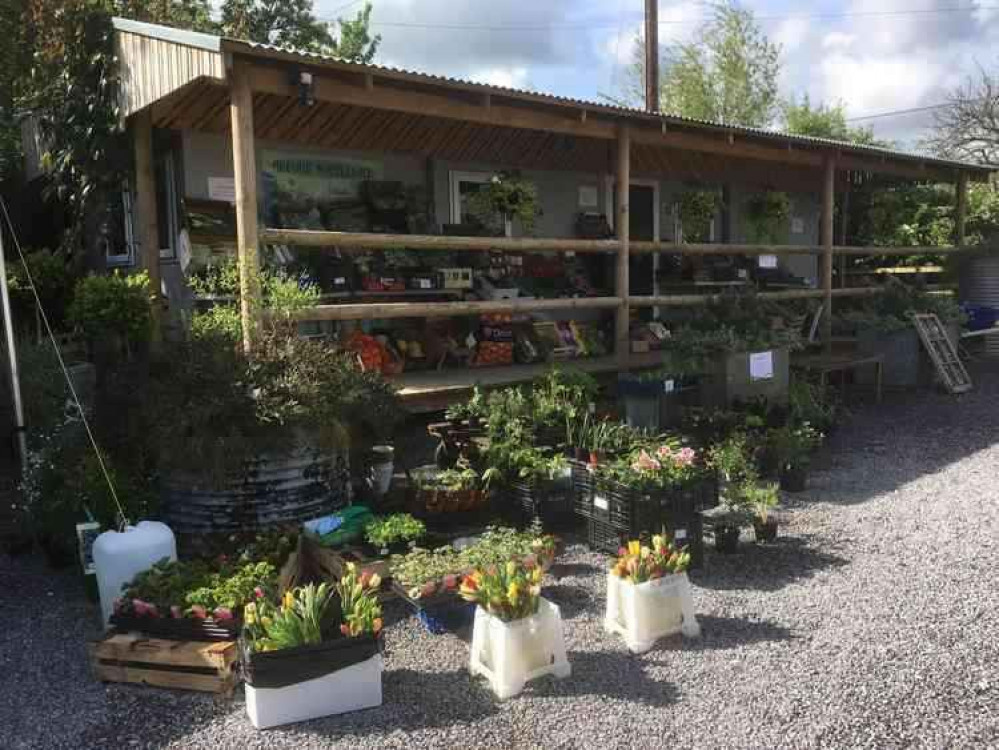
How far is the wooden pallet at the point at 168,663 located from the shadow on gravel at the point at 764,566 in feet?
7.81

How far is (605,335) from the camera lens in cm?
1090

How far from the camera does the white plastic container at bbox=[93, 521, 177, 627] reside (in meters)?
4.10

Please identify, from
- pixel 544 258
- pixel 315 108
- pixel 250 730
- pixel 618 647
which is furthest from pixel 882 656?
pixel 544 258

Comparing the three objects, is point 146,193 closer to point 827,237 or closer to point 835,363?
point 835,363

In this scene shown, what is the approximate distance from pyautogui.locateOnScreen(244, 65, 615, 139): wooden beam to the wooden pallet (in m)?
3.84

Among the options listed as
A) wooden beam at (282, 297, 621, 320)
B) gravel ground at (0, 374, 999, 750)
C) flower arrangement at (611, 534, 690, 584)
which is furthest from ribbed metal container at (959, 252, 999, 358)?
flower arrangement at (611, 534, 690, 584)

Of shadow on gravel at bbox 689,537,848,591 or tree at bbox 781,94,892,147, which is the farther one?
tree at bbox 781,94,892,147

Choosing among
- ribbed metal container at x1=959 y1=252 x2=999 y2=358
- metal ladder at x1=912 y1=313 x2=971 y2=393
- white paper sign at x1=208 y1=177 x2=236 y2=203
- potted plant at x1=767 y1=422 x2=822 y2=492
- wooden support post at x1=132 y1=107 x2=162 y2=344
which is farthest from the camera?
ribbed metal container at x1=959 y1=252 x2=999 y2=358

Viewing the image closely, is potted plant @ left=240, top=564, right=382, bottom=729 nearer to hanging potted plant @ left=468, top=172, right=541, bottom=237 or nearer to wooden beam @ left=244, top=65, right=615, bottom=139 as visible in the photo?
wooden beam @ left=244, top=65, right=615, bottom=139

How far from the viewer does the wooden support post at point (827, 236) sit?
1077cm

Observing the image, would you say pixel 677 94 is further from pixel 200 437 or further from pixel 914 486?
pixel 200 437

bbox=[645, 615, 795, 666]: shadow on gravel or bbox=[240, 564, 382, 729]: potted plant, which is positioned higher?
bbox=[240, 564, 382, 729]: potted plant

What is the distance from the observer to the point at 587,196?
1145 cm

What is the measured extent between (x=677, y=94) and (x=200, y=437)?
25788 millimetres
